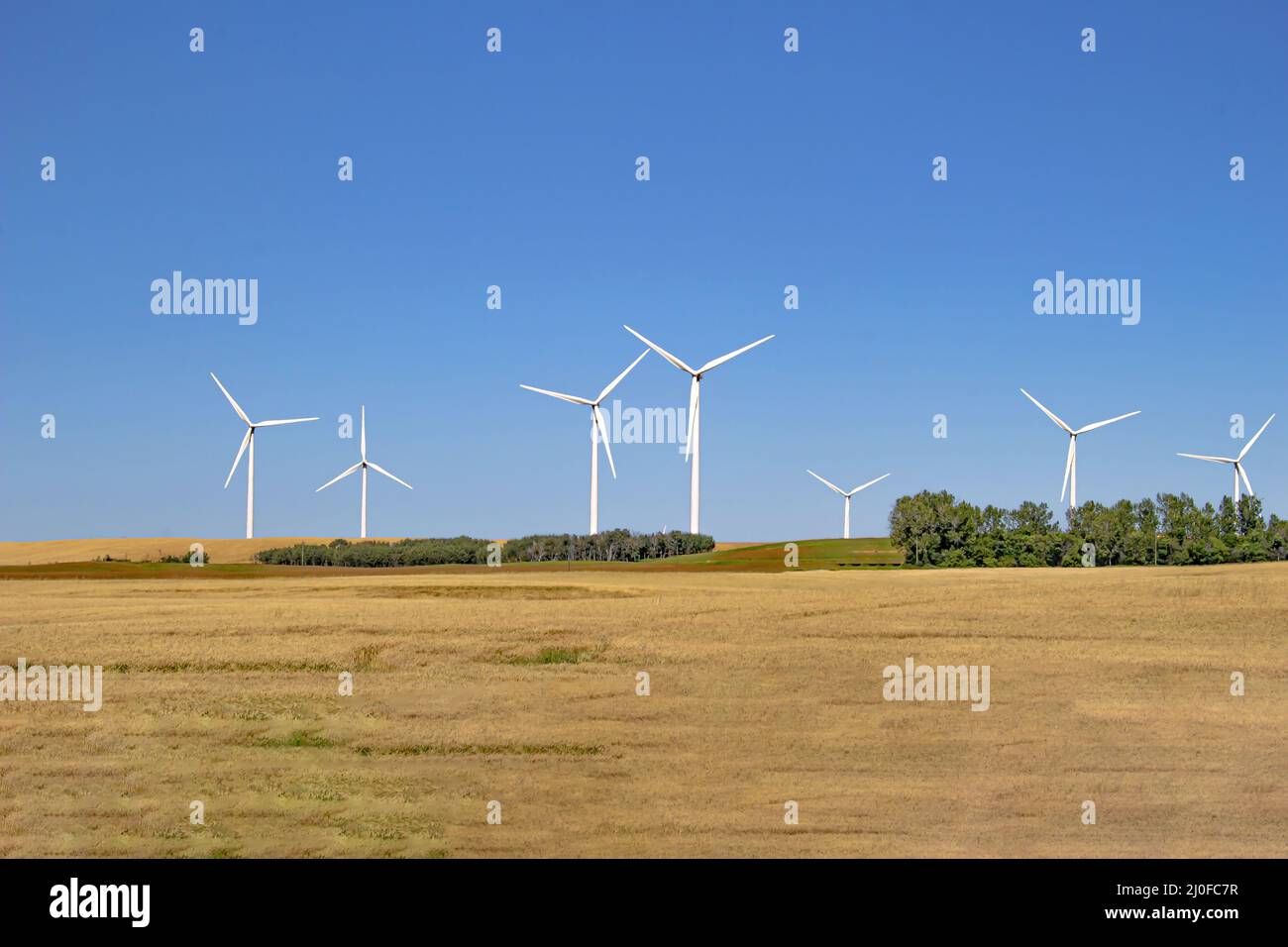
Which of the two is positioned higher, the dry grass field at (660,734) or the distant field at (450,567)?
the distant field at (450,567)

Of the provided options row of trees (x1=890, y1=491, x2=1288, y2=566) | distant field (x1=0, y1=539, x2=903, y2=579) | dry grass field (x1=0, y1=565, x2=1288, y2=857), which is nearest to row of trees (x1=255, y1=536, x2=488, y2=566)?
distant field (x1=0, y1=539, x2=903, y2=579)

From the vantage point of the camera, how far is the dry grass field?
58.1ft

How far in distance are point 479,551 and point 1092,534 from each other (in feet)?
190

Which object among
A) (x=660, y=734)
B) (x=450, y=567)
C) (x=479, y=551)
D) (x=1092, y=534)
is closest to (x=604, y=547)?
(x=479, y=551)

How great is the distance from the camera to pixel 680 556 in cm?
9306

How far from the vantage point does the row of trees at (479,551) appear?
288ft

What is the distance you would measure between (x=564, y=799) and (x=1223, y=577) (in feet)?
81.6

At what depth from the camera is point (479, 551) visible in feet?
292

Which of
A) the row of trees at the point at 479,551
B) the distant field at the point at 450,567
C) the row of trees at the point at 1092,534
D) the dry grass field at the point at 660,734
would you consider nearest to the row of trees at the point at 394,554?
the row of trees at the point at 479,551

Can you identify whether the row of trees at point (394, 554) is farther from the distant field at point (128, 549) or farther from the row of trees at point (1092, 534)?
the row of trees at point (1092, 534)

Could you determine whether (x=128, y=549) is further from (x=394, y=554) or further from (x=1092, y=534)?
(x=1092, y=534)

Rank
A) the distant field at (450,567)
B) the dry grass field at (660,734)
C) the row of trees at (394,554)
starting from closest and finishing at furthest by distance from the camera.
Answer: the dry grass field at (660,734) < the distant field at (450,567) < the row of trees at (394,554)

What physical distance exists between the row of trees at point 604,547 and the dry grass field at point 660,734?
58.4 m
